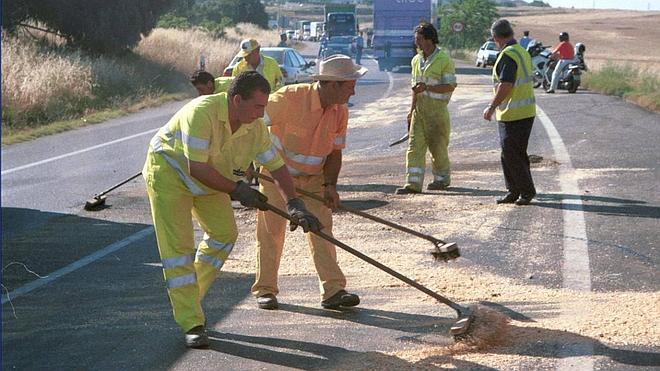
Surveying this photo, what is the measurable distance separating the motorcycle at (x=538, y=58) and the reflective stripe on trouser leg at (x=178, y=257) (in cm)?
2618

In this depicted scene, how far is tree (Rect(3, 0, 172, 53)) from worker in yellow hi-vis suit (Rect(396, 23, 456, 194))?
23190mm

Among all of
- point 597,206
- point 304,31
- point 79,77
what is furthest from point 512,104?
point 304,31

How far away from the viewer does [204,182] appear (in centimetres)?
589

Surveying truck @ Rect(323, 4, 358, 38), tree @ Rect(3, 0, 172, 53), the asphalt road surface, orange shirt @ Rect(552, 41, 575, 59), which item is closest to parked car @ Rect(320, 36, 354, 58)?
truck @ Rect(323, 4, 358, 38)

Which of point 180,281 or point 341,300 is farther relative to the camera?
point 341,300

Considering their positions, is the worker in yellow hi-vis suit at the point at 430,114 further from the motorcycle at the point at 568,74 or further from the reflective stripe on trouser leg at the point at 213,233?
the motorcycle at the point at 568,74

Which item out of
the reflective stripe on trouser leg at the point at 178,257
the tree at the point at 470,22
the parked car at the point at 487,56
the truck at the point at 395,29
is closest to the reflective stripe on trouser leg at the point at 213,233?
the reflective stripe on trouser leg at the point at 178,257

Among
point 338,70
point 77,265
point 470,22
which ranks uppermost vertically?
point 338,70

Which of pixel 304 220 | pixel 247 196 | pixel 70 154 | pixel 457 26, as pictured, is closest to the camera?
pixel 247 196

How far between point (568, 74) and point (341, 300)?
78.0 feet

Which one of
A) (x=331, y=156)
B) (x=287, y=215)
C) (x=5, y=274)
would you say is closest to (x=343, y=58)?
(x=331, y=156)

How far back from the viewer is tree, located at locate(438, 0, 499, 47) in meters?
68.4

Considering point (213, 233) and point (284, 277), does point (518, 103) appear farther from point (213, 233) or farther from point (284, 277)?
point (213, 233)

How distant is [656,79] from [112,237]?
23.8m
